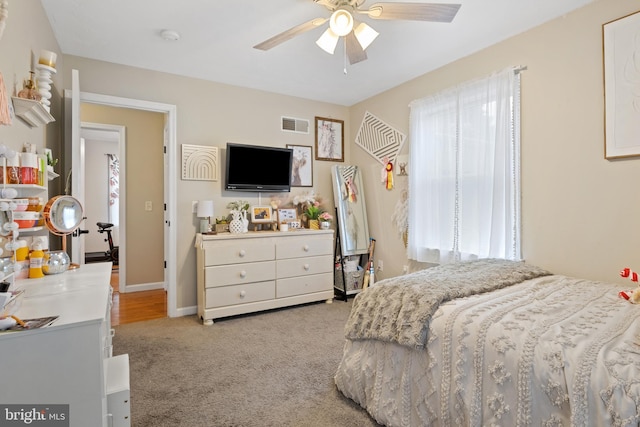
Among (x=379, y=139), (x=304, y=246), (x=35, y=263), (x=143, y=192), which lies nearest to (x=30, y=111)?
(x=35, y=263)

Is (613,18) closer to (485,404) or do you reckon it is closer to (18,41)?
(485,404)

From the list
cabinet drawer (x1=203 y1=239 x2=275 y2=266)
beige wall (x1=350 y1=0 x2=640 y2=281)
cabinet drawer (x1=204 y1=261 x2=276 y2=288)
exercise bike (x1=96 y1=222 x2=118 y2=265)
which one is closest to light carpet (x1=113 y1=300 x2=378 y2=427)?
cabinet drawer (x1=204 y1=261 x2=276 y2=288)

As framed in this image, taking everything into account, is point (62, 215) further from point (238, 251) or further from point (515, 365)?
point (515, 365)

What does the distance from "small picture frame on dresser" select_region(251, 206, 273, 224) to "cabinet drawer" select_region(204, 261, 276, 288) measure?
1.73 feet

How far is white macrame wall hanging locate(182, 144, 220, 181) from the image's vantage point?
349 centimetres

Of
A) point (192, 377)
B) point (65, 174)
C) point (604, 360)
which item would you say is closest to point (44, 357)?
point (192, 377)

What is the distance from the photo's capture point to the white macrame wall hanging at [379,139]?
12.6ft

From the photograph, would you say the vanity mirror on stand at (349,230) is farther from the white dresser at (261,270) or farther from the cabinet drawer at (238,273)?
the cabinet drawer at (238,273)

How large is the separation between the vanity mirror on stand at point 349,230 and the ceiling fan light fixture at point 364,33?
211 cm

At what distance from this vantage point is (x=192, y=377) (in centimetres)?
221

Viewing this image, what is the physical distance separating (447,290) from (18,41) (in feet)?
8.57

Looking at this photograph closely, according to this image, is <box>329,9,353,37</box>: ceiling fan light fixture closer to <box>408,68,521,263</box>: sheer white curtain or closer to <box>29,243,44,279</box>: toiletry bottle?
<box>408,68,521,263</box>: sheer white curtain

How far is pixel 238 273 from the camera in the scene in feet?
11.0

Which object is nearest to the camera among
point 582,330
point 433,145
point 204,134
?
point 582,330
